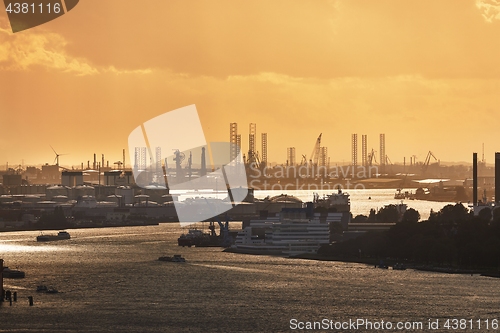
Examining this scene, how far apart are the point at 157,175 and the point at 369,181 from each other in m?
28.5

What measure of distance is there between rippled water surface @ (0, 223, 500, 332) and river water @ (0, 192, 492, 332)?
0.06ft

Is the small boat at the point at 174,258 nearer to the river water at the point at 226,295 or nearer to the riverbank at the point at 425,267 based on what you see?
the river water at the point at 226,295

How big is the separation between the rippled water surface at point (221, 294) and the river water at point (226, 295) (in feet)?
0.06

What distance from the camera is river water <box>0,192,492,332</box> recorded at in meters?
16.5

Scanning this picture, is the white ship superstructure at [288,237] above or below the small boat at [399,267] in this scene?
above

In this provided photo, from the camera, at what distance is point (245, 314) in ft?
56.3

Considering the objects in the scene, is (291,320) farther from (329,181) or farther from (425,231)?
(329,181)

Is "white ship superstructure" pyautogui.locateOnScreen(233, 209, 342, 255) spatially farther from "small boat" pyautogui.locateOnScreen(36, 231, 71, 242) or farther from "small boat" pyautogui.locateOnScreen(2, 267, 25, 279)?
"small boat" pyautogui.locateOnScreen(2, 267, 25, 279)

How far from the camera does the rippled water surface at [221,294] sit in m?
16.5

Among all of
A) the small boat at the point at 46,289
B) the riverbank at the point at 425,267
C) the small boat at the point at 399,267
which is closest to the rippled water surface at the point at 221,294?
the small boat at the point at 46,289

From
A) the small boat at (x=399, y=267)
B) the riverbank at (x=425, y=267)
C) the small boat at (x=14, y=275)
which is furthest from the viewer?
the small boat at (x=399, y=267)

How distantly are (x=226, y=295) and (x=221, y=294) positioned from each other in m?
0.18

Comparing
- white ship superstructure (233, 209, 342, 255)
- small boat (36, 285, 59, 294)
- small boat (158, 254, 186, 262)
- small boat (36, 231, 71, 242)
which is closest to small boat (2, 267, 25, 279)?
small boat (36, 285, 59, 294)

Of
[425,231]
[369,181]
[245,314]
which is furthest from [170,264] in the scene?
[369,181]
